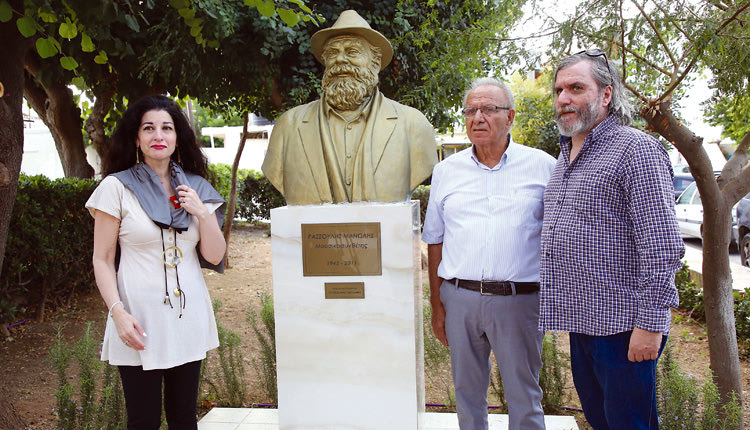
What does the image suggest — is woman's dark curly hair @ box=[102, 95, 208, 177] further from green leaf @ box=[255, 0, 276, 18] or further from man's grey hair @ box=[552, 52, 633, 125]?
man's grey hair @ box=[552, 52, 633, 125]

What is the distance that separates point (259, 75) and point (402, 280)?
3.28 metres

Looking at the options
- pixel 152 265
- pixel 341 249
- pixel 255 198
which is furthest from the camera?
pixel 255 198

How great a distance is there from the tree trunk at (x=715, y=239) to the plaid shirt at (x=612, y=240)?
141 cm

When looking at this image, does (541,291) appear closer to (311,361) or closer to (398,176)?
(398,176)

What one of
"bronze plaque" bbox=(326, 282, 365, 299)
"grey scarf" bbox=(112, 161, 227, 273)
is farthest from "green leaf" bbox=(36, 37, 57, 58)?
"bronze plaque" bbox=(326, 282, 365, 299)

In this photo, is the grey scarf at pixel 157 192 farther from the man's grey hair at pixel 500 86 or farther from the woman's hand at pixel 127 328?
the man's grey hair at pixel 500 86

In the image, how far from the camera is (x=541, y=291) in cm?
239

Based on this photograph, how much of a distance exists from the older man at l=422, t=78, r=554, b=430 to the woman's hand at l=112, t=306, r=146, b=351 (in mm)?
1345

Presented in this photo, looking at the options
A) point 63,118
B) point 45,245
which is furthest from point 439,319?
point 63,118

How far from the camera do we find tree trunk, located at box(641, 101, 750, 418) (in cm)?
349

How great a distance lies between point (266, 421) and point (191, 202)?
79.2 inches

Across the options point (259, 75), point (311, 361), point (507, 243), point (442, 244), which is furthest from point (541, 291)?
point (259, 75)

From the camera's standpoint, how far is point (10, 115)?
3.39 m

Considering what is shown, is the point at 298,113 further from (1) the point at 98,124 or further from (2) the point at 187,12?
(1) the point at 98,124
